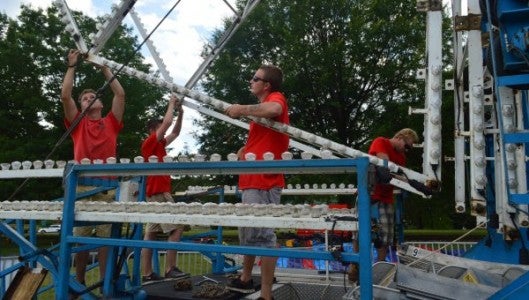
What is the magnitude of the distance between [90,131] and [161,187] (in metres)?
1.17

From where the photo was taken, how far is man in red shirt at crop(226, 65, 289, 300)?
3.09m

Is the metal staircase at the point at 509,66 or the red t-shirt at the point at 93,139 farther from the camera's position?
the red t-shirt at the point at 93,139

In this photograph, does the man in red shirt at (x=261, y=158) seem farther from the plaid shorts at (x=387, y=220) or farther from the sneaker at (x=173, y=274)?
the plaid shorts at (x=387, y=220)

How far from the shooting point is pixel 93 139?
4.31m

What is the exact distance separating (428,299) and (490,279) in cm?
131

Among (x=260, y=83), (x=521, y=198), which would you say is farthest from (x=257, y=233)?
(x=521, y=198)

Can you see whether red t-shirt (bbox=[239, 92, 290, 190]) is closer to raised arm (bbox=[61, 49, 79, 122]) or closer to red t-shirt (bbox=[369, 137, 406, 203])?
raised arm (bbox=[61, 49, 79, 122])

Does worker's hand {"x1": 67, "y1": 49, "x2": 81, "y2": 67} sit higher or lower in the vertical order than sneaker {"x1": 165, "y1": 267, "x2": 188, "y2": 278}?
higher

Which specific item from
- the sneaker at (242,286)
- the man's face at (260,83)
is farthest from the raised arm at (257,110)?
the sneaker at (242,286)

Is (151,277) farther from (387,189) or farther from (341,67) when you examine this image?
(341,67)

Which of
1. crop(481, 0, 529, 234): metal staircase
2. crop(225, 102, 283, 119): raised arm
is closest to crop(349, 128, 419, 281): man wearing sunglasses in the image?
crop(481, 0, 529, 234): metal staircase

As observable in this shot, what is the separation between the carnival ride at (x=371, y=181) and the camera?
93.3 inches

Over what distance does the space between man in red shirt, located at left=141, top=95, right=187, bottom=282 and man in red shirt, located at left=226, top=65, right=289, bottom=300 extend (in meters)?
1.17

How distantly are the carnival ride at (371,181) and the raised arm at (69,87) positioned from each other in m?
0.16
